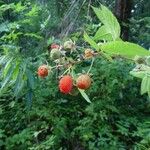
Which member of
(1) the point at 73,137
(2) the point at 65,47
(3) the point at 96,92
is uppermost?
(2) the point at 65,47

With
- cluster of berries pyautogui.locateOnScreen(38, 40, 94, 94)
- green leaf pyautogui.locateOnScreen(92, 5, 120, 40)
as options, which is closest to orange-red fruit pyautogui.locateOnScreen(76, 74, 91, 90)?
cluster of berries pyautogui.locateOnScreen(38, 40, 94, 94)

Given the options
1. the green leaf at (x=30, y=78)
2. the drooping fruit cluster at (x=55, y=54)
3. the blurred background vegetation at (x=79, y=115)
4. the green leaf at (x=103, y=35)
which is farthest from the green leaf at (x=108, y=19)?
the blurred background vegetation at (x=79, y=115)

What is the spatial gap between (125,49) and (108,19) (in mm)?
66

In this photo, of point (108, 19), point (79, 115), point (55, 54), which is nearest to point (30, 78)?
point (79, 115)

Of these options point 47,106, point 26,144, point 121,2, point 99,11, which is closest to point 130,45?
point 99,11

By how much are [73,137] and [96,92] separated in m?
0.44

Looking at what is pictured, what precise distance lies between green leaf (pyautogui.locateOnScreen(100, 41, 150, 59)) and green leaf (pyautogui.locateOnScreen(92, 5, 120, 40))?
50 millimetres

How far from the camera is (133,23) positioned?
17.6ft

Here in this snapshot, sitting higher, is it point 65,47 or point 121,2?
point 65,47

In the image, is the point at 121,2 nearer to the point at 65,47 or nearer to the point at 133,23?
the point at 133,23

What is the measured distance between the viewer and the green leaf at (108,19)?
52cm

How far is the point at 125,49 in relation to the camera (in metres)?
0.47

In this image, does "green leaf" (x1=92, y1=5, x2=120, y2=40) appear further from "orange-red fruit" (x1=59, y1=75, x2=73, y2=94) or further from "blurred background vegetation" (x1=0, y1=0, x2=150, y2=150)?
"blurred background vegetation" (x1=0, y1=0, x2=150, y2=150)

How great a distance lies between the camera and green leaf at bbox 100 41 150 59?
1.52ft
